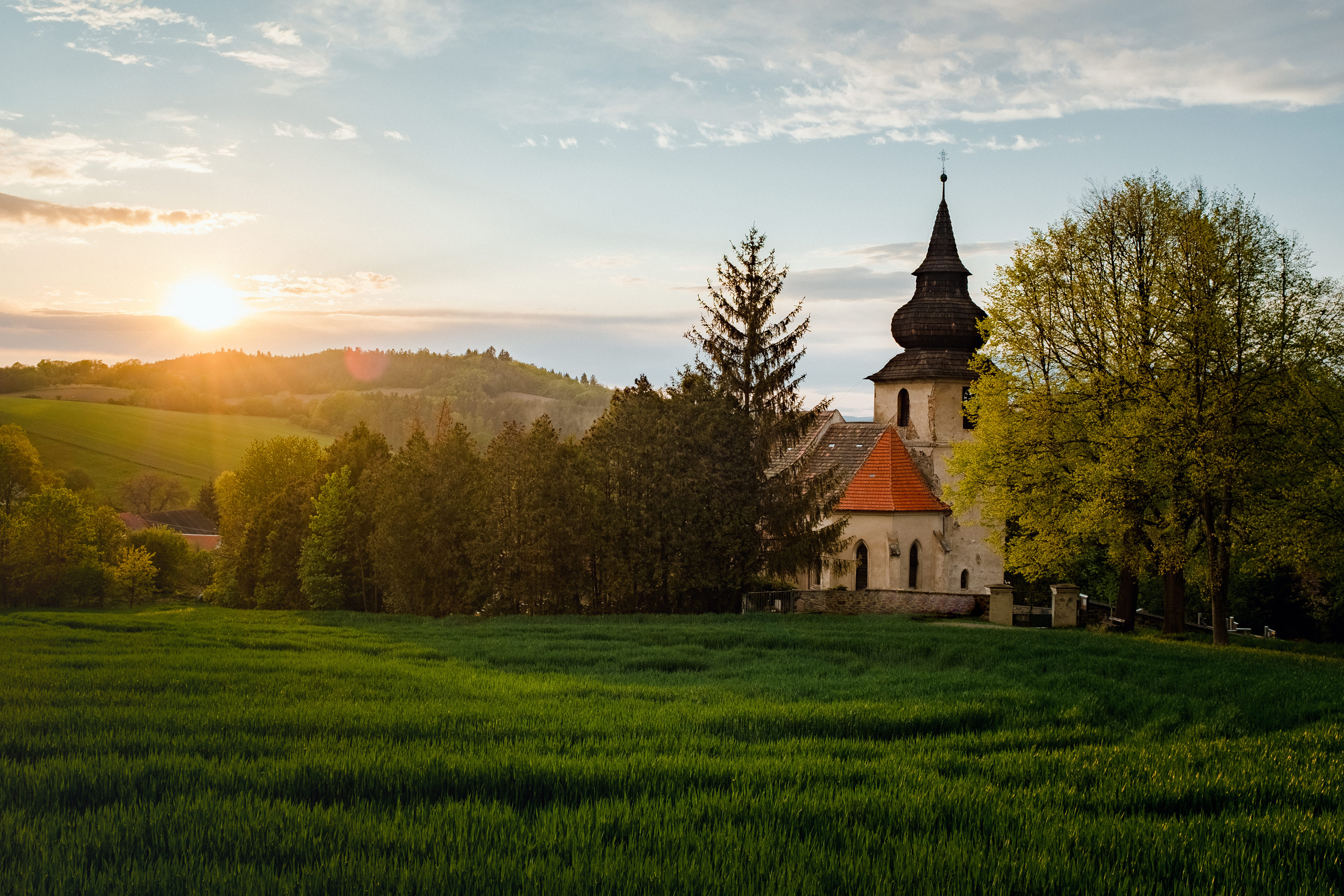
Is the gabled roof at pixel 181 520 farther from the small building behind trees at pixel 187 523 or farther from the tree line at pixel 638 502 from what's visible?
the tree line at pixel 638 502

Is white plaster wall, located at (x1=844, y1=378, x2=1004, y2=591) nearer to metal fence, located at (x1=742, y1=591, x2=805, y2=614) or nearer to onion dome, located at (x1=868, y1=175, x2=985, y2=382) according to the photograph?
onion dome, located at (x1=868, y1=175, x2=985, y2=382)

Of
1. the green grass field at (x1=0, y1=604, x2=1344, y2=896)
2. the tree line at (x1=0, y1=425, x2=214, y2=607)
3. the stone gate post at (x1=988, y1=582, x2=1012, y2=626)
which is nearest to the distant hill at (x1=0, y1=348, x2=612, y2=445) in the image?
the tree line at (x1=0, y1=425, x2=214, y2=607)

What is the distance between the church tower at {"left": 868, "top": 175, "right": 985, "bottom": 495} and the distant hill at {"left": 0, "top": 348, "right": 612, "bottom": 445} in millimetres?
62816

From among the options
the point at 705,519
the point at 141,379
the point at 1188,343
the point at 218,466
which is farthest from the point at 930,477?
the point at 141,379

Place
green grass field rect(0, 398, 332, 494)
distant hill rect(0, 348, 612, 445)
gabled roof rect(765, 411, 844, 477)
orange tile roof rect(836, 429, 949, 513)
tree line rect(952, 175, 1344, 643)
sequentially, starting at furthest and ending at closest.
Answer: distant hill rect(0, 348, 612, 445) < green grass field rect(0, 398, 332, 494) < gabled roof rect(765, 411, 844, 477) < orange tile roof rect(836, 429, 949, 513) < tree line rect(952, 175, 1344, 643)

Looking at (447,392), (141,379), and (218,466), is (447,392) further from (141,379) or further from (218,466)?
(218,466)

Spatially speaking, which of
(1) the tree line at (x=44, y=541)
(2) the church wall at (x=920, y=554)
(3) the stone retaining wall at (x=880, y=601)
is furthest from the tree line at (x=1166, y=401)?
(1) the tree line at (x=44, y=541)

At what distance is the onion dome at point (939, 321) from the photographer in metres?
45.2

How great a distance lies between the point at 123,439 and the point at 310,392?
3140 inches

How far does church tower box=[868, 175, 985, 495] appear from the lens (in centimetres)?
4500

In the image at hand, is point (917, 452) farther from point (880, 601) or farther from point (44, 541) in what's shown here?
point (44, 541)

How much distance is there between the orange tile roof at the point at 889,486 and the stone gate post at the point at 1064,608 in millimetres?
10723

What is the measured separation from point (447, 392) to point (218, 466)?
226 ft

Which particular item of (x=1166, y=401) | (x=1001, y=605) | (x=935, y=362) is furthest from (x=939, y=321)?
(x=1166, y=401)
